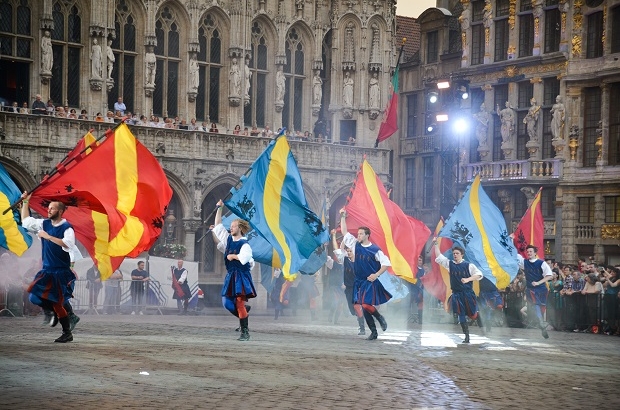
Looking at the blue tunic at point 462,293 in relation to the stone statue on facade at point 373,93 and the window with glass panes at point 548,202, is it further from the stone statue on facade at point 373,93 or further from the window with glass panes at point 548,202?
the stone statue on facade at point 373,93

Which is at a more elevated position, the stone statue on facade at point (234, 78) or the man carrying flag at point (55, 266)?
the stone statue on facade at point (234, 78)

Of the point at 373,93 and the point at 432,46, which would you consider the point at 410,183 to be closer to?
the point at 432,46

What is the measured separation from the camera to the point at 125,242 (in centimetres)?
2233

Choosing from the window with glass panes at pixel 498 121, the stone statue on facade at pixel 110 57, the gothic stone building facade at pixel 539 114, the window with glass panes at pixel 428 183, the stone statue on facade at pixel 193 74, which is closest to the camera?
the stone statue on facade at pixel 110 57

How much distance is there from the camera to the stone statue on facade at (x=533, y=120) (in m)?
47.0

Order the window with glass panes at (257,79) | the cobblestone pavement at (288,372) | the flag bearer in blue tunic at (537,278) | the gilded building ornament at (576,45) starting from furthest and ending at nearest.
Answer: the window with glass panes at (257,79) < the gilded building ornament at (576,45) < the flag bearer in blue tunic at (537,278) < the cobblestone pavement at (288,372)

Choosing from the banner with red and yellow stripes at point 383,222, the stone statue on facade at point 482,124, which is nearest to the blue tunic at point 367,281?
the banner with red and yellow stripes at point 383,222

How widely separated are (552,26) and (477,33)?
4.03 meters

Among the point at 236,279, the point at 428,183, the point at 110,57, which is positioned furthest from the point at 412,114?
the point at 236,279

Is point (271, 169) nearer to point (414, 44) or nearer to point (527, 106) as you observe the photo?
point (527, 106)

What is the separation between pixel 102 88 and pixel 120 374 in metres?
28.4

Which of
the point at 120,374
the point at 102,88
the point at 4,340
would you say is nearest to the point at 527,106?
the point at 102,88

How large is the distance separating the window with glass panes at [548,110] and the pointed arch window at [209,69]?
12.3m

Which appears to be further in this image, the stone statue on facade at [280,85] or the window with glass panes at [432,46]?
the window with glass panes at [432,46]
